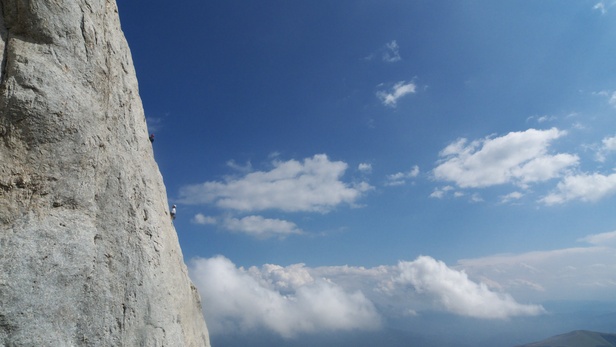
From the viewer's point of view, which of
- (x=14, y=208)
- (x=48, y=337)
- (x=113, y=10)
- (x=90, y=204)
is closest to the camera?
(x=48, y=337)

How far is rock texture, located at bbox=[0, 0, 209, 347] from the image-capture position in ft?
38.0

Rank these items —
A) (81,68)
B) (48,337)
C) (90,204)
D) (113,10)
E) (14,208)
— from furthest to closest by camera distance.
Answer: (113,10)
(81,68)
(90,204)
(14,208)
(48,337)

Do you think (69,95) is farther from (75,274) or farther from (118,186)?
(75,274)

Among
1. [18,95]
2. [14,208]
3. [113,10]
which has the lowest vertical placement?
[14,208]

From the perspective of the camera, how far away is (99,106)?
49.7 ft

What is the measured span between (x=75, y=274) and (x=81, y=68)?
26.8ft

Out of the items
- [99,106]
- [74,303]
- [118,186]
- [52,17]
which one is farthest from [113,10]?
[74,303]

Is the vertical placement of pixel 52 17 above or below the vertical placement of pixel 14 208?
above

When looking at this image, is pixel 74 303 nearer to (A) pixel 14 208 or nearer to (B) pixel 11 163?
(A) pixel 14 208

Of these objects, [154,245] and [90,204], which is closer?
[90,204]

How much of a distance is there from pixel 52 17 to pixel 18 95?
3.64 metres

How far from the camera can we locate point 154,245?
51.1 ft

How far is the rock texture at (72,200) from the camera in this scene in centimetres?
1159

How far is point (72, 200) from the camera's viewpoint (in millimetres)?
13219
